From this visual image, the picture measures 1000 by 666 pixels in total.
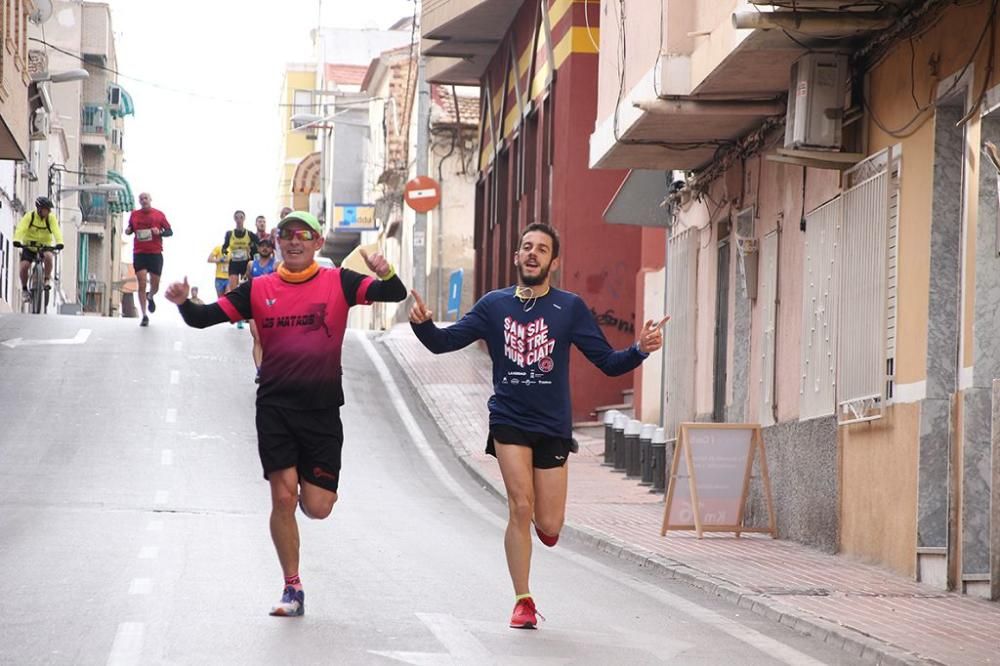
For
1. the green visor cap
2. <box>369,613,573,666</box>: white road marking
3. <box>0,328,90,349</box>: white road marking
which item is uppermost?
the green visor cap

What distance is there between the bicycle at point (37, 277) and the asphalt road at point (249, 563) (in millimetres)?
7087

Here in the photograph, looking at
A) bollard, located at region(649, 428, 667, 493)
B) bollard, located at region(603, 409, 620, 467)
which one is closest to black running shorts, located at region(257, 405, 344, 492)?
→ bollard, located at region(649, 428, 667, 493)

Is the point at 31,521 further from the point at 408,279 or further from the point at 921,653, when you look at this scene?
the point at 408,279

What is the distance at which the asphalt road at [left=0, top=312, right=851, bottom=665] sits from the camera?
29.5ft

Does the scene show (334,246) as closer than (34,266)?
No

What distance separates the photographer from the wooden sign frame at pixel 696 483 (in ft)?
55.1

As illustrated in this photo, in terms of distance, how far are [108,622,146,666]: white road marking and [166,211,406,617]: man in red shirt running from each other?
3.30 ft

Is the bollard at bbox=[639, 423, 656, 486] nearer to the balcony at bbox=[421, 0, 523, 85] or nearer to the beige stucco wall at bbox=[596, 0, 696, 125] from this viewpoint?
the beige stucco wall at bbox=[596, 0, 696, 125]

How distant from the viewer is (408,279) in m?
59.1

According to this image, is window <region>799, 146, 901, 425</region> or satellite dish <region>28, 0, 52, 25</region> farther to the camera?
satellite dish <region>28, 0, 52, 25</region>

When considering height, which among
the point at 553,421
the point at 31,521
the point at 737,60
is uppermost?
the point at 737,60

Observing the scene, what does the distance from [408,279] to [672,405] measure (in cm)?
3655

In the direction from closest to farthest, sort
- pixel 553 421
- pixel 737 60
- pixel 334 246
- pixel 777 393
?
pixel 553 421 < pixel 737 60 < pixel 777 393 < pixel 334 246

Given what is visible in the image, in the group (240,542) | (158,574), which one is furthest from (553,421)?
(240,542)
